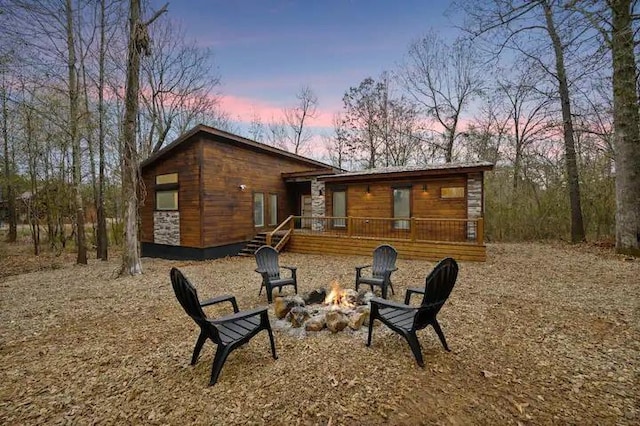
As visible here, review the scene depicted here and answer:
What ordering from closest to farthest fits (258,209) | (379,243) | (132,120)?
1. (132,120)
2. (379,243)
3. (258,209)

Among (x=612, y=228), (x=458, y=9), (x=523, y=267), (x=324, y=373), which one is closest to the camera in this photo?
(x=324, y=373)

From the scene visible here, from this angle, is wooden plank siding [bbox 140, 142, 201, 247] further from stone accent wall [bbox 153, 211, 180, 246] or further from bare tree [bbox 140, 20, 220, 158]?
bare tree [bbox 140, 20, 220, 158]

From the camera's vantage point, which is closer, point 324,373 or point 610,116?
point 324,373

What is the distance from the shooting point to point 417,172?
952cm

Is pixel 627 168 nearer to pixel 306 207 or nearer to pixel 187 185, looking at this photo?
pixel 306 207

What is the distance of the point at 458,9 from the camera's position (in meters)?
5.86

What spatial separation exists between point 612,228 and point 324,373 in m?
14.1

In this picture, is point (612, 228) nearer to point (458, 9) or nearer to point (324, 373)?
point (458, 9)

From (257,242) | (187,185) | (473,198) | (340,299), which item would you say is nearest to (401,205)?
(473,198)

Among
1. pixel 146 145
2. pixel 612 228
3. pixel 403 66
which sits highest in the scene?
pixel 403 66

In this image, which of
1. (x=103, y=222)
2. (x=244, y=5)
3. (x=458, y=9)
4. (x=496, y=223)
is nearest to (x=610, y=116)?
(x=496, y=223)

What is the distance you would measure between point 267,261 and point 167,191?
23.4ft

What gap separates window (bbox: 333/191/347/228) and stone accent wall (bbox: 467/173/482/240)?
4.39m

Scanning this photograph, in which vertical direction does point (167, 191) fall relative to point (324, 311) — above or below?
above
